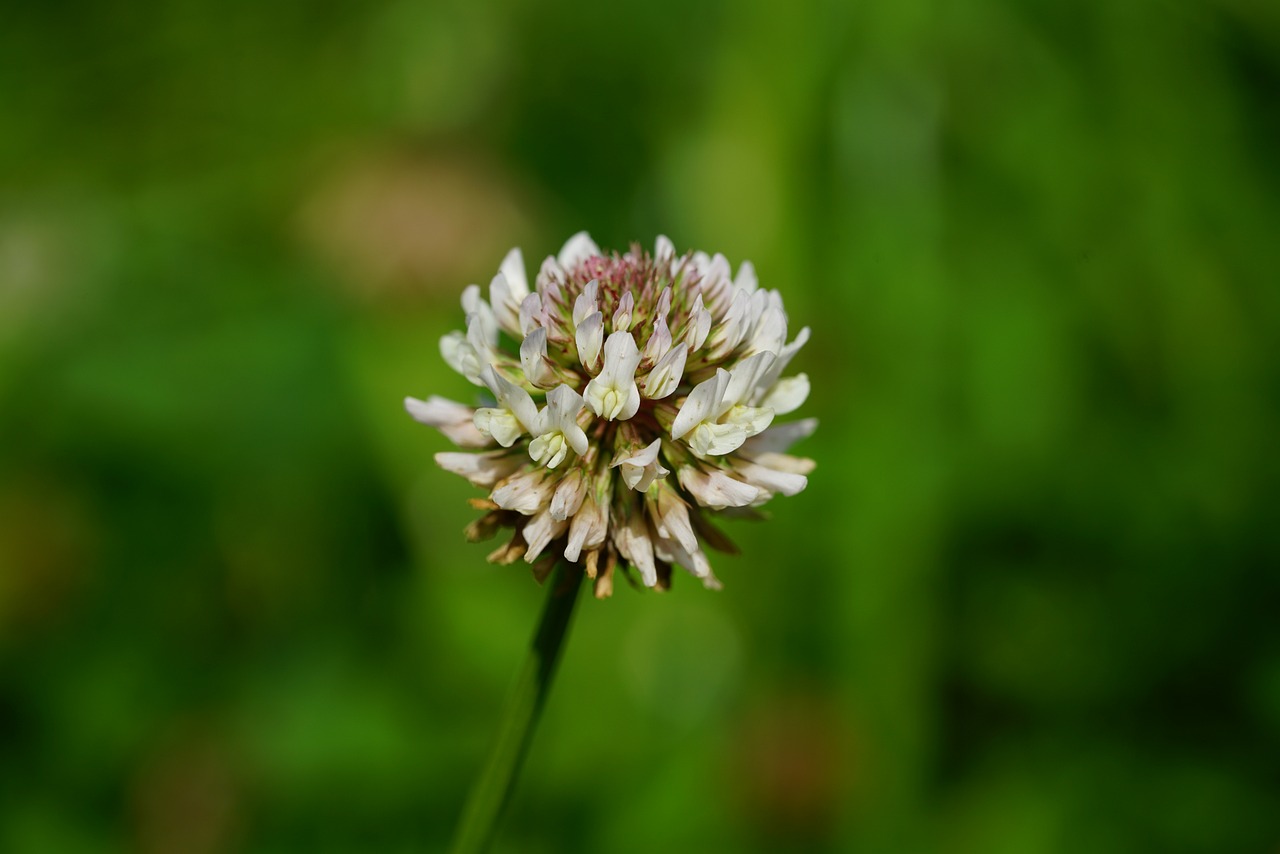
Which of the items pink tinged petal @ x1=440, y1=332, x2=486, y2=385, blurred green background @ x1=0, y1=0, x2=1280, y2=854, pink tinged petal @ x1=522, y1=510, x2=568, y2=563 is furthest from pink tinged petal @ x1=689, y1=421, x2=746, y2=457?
blurred green background @ x1=0, y1=0, x2=1280, y2=854

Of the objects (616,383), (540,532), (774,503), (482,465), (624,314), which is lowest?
(540,532)

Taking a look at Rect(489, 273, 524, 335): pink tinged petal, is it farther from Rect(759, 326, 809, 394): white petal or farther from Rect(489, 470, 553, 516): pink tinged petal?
Rect(759, 326, 809, 394): white petal

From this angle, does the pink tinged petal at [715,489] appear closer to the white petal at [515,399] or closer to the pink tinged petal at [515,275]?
the white petal at [515,399]

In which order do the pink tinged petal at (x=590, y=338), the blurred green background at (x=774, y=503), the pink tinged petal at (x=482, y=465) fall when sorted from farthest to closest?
the blurred green background at (x=774, y=503), the pink tinged petal at (x=482, y=465), the pink tinged petal at (x=590, y=338)

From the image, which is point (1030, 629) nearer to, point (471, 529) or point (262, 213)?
point (471, 529)

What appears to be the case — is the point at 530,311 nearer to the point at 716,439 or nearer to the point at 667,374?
the point at 667,374

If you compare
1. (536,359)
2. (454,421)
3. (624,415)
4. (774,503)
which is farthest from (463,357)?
(774,503)

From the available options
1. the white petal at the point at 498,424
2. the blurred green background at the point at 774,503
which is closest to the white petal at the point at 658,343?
the white petal at the point at 498,424
